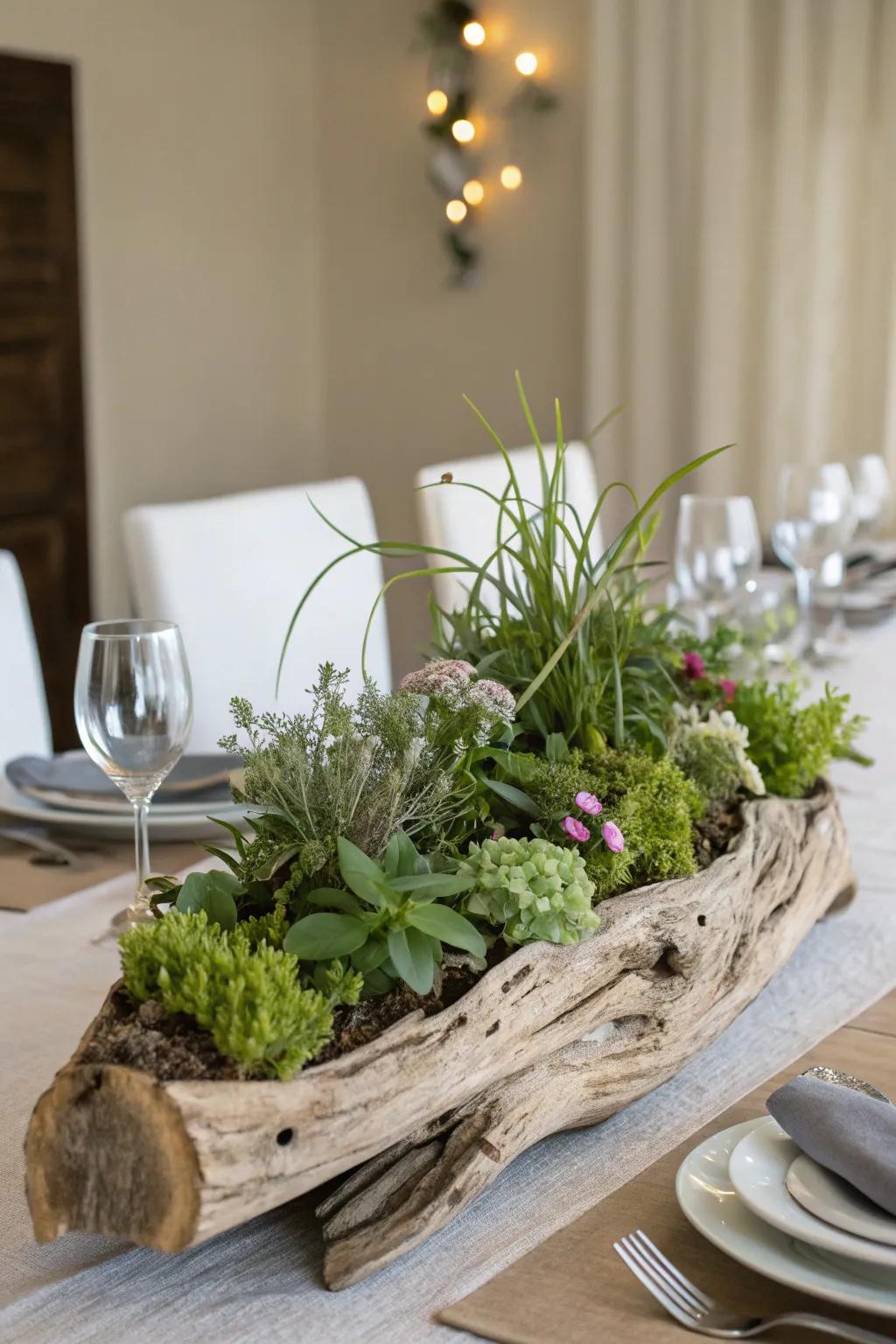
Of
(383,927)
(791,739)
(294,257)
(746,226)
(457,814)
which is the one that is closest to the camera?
(383,927)

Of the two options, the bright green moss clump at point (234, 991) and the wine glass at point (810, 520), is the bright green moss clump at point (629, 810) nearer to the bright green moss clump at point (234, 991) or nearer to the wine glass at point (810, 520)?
the bright green moss clump at point (234, 991)

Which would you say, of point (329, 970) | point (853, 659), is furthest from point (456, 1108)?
point (853, 659)

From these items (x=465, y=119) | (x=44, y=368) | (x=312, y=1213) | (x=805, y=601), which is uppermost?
(x=465, y=119)

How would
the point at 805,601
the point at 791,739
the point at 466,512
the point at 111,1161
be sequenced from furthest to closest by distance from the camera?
the point at 466,512
the point at 805,601
the point at 791,739
the point at 111,1161

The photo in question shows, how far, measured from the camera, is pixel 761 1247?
640 millimetres

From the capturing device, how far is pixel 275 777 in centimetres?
78

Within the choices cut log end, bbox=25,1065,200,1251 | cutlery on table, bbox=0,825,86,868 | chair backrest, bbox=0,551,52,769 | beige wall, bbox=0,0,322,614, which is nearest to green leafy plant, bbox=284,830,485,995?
cut log end, bbox=25,1065,200,1251

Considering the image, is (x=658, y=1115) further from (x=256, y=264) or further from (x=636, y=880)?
(x=256, y=264)

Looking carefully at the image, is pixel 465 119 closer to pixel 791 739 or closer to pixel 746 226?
pixel 746 226

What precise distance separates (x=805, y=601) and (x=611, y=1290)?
164 cm

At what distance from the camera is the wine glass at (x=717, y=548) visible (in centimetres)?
185

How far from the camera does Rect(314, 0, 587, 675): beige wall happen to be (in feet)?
13.8

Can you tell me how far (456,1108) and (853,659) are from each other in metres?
1.56

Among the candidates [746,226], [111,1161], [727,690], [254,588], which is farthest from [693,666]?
[746,226]
